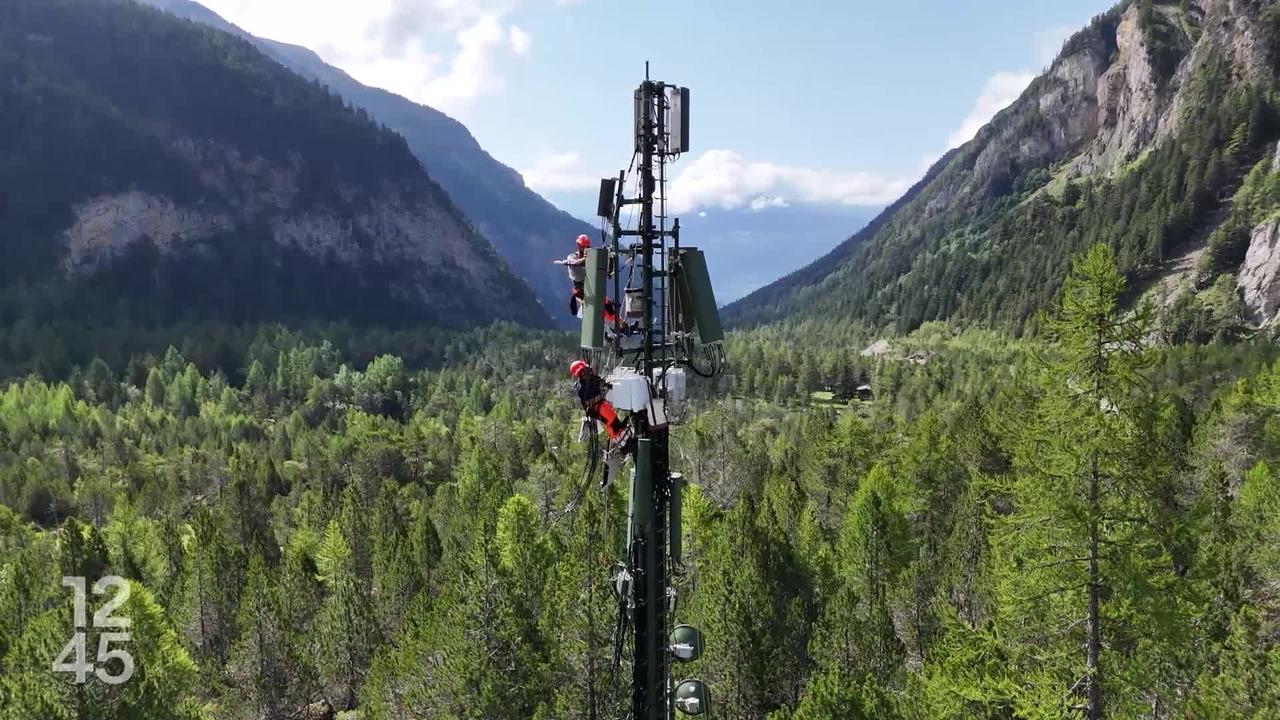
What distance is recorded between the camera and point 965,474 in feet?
169

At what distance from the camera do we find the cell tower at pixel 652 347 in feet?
30.1

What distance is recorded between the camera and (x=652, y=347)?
941 centimetres

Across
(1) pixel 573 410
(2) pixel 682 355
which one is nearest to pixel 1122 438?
(2) pixel 682 355

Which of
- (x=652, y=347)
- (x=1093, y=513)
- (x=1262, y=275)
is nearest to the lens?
(x=652, y=347)

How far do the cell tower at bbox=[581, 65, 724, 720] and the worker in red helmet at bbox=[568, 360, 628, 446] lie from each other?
0.65 feet

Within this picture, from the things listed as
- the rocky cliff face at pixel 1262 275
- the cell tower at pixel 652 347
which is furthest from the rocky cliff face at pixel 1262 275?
the cell tower at pixel 652 347

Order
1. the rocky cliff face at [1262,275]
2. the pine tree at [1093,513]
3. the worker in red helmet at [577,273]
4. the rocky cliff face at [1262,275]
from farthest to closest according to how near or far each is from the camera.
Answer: the rocky cliff face at [1262,275], the rocky cliff face at [1262,275], the pine tree at [1093,513], the worker in red helmet at [577,273]

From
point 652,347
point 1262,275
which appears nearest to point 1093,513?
point 652,347

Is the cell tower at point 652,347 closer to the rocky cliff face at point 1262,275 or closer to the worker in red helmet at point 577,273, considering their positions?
the worker in red helmet at point 577,273

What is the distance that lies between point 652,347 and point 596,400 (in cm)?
101

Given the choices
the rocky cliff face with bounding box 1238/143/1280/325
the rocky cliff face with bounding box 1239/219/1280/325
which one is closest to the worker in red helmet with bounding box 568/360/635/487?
the rocky cliff face with bounding box 1238/143/1280/325

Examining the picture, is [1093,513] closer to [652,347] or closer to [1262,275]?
[652,347]

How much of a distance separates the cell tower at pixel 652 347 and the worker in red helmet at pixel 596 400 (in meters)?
0.20

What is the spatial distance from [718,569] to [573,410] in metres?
105
